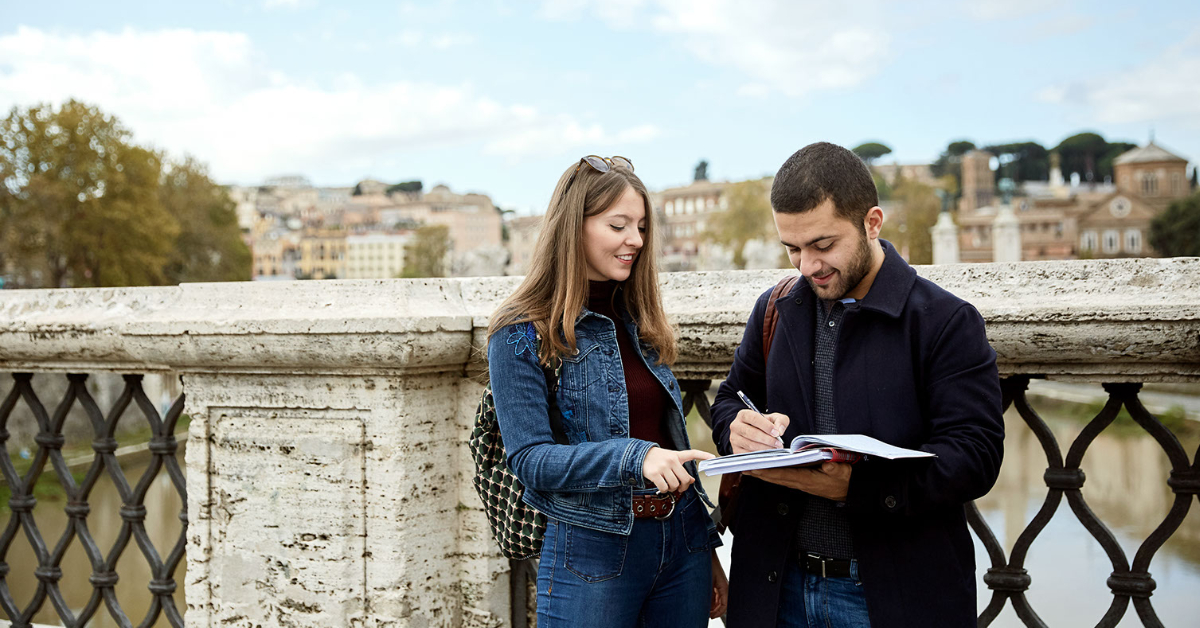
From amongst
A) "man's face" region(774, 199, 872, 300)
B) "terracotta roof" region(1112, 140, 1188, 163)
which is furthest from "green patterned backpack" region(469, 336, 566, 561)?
"terracotta roof" region(1112, 140, 1188, 163)

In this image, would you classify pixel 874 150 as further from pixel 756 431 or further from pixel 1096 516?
pixel 756 431

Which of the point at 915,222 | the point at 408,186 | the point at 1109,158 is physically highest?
the point at 408,186

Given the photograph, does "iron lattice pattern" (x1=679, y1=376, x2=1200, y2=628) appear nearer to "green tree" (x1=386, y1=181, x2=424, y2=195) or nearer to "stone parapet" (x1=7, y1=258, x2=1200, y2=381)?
"stone parapet" (x1=7, y1=258, x2=1200, y2=381)

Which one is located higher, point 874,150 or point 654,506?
point 874,150

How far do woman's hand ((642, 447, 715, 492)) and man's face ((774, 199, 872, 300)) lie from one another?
0.36 meters

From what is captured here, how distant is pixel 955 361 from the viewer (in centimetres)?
144

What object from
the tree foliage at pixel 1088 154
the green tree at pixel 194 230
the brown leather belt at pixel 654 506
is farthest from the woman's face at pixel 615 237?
the tree foliage at pixel 1088 154

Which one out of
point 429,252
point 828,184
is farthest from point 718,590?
point 429,252

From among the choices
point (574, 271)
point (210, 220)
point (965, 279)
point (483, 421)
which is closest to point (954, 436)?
point (965, 279)

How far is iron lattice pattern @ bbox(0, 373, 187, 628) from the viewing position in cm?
245

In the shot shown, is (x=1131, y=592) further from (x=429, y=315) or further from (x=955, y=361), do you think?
(x=429, y=315)

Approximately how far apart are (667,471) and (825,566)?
338mm

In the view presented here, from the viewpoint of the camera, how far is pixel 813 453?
53.3 inches

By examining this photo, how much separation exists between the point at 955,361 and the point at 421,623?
1377 millimetres
